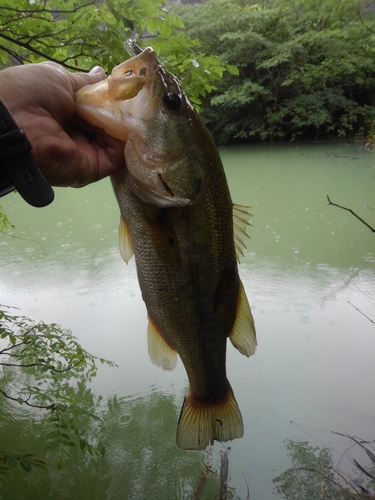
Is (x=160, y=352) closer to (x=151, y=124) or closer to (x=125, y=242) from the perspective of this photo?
(x=125, y=242)

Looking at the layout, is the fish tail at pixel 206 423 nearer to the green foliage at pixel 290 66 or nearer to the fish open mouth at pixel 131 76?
the fish open mouth at pixel 131 76

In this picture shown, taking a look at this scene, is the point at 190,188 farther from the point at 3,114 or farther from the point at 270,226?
the point at 270,226

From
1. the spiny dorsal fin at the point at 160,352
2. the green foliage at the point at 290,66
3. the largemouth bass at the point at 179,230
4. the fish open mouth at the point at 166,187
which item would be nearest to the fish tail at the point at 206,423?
the largemouth bass at the point at 179,230

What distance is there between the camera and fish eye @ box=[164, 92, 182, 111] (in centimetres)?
110

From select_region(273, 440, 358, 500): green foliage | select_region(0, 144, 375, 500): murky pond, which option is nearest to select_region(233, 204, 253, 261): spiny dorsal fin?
select_region(273, 440, 358, 500): green foliage

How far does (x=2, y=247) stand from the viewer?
612 cm

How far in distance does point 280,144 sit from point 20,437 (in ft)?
53.1

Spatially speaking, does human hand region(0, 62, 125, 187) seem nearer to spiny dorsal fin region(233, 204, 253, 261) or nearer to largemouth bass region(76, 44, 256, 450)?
largemouth bass region(76, 44, 256, 450)

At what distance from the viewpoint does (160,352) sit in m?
1.46

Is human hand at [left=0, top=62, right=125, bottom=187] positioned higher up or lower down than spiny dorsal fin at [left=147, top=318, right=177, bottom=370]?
higher up

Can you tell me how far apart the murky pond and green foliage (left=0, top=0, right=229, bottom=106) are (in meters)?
1.93

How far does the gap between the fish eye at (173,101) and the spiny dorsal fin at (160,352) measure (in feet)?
2.55

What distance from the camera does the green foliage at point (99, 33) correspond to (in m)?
2.28

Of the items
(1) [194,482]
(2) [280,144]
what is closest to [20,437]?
(1) [194,482]
